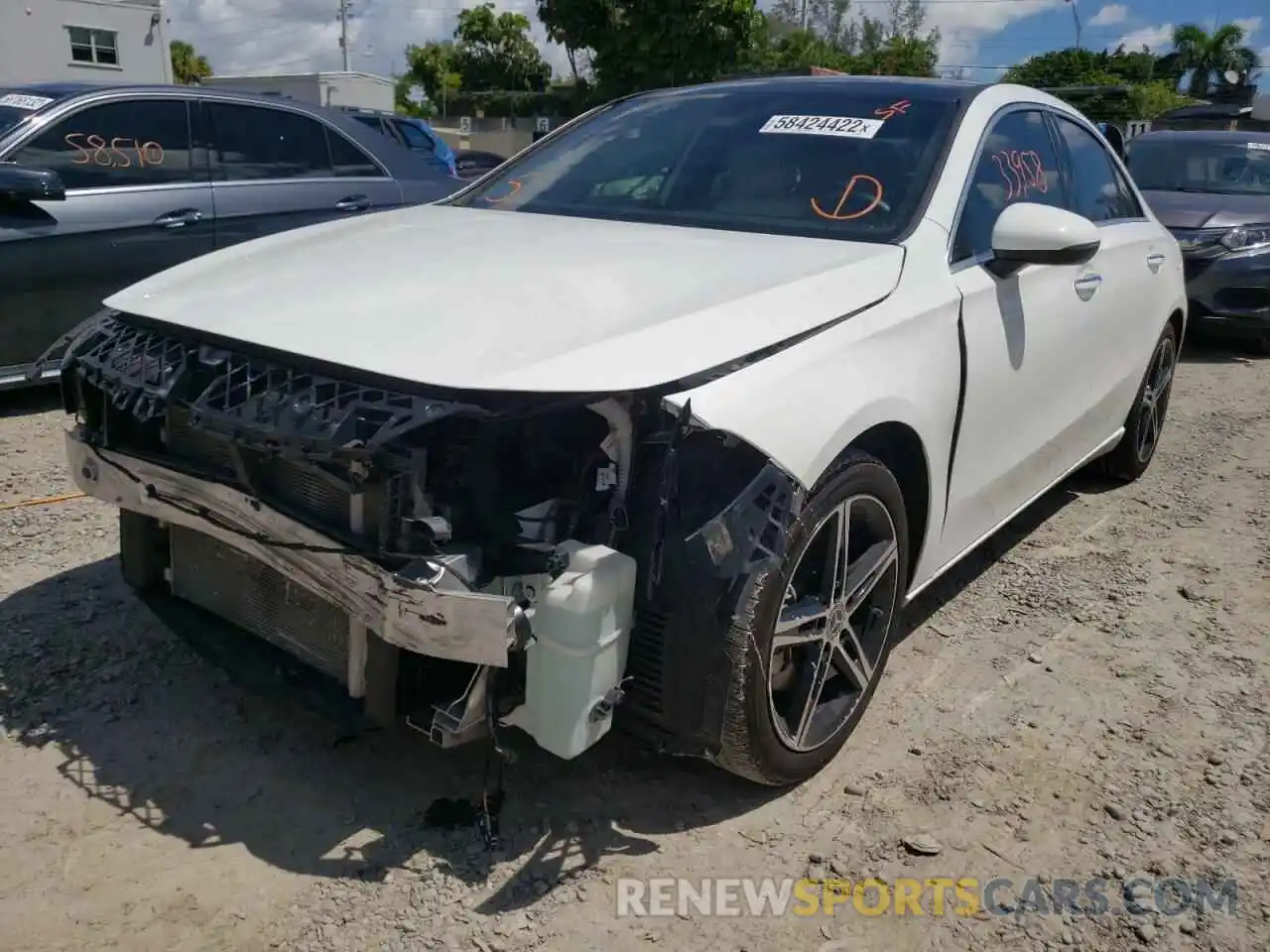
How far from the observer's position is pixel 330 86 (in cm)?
3938

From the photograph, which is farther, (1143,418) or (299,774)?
(1143,418)

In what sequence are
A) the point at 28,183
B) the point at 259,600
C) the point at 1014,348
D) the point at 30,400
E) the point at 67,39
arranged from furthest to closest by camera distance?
the point at 67,39, the point at 30,400, the point at 28,183, the point at 1014,348, the point at 259,600

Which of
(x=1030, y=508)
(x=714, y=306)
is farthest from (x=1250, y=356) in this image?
(x=714, y=306)

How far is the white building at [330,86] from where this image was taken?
3853 centimetres

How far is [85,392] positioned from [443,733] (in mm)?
1294

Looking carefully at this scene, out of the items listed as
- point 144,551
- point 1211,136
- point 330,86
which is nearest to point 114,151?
point 144,551

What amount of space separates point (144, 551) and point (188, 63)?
65.6 meters

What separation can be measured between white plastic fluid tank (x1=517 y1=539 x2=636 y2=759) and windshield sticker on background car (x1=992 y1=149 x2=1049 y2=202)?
204 cm

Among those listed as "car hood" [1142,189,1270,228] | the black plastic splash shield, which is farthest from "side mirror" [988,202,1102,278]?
"car hood" [1142,189,1270,228]

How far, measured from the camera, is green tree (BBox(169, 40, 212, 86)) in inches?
2287

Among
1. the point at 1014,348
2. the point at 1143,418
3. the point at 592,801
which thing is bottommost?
the point at 592,801

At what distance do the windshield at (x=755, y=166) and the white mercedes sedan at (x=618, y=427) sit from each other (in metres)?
0.01

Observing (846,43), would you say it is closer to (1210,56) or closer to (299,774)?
(1210,56)

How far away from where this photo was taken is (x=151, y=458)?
252cm
